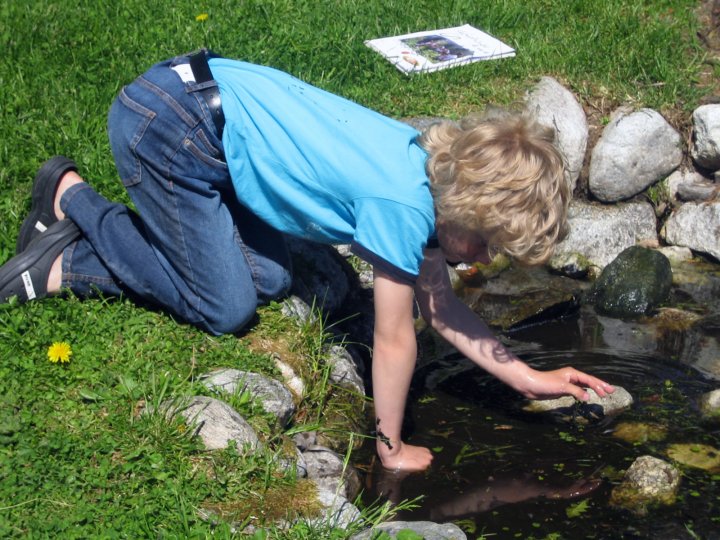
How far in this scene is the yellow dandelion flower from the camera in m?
3.20

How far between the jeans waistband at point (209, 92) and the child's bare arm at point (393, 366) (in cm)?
80

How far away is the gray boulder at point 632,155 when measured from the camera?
204 inches

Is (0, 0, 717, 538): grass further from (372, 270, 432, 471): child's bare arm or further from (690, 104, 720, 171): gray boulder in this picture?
(372, 270, 432, 471): child's bare arm

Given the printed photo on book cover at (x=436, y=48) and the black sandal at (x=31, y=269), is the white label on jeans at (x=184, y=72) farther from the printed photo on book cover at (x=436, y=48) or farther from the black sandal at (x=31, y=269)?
the printed photo on book cover at (x=436, y=48)

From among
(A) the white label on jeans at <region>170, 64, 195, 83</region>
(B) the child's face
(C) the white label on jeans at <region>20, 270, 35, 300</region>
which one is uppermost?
(A) the white label on jeans at <region>170, 64, 195, 83</region>

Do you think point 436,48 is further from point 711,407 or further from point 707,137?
point 711,407

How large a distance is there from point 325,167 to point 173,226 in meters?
0.63

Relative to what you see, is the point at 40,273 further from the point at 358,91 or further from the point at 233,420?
the point at 358,91

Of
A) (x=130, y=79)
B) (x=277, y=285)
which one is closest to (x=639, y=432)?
(x=277, y=285)

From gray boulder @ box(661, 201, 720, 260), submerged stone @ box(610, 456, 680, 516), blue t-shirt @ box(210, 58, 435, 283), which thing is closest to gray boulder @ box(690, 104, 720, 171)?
gray boulder @ box(661, 201, 720, 260)

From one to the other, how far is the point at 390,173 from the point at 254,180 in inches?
21.6

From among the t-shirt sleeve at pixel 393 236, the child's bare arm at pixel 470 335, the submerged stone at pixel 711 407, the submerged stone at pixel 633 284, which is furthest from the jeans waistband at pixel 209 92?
the submerged stone at pixel 633 284

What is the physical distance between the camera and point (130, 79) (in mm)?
4773

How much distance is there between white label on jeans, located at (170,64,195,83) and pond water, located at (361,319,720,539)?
4.95 feet
